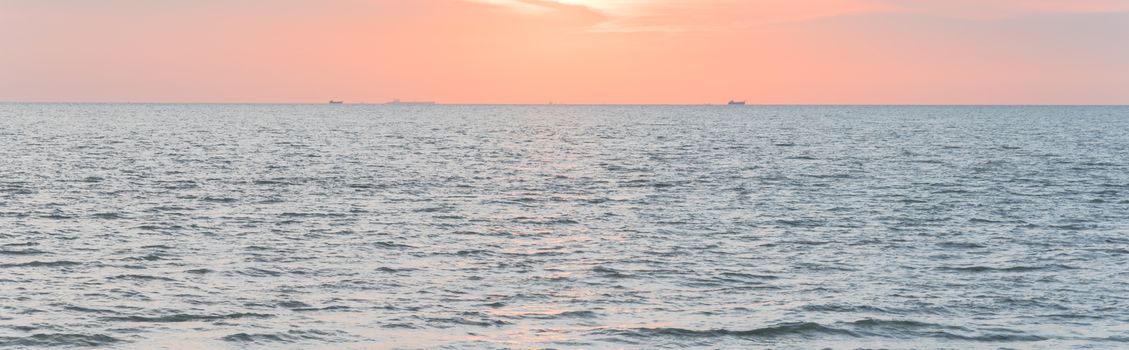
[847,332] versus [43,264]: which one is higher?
[847,332]

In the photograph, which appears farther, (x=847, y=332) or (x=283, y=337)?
(x=847, y=332)

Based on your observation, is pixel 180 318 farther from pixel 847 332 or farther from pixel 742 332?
pixel 847 332

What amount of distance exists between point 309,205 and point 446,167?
29.8m

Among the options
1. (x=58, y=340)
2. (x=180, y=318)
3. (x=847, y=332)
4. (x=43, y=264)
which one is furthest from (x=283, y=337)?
(x=43, y=264)

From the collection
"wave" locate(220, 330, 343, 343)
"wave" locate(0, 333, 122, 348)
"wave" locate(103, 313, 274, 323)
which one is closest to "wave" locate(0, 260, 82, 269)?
"wave" locate(103, 313, 274, 323)

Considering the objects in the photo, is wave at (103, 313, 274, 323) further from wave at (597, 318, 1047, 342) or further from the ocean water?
wave at (597, 318, 1047, 342)

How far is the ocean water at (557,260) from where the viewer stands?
2681 centimetres

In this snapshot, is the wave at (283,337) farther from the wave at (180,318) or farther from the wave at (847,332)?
the wave at (847,332)

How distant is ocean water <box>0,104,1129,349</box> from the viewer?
88.0ft

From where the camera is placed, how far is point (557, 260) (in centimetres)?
3753

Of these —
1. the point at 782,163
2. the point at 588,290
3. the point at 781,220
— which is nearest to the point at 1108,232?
the point at 781,220

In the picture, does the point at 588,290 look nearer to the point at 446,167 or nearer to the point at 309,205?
the point at 309,205

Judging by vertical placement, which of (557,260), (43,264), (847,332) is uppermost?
(847,332)

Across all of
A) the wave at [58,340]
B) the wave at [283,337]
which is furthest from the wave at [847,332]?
the wave at [58,340]
